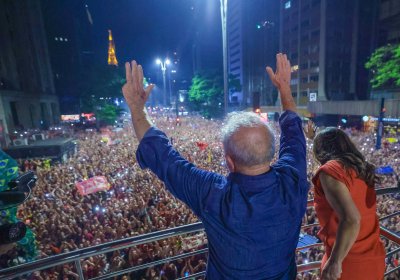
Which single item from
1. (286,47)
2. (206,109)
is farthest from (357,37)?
(206,109)

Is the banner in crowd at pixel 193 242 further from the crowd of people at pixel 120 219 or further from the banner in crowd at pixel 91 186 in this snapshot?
the banner in crowd at pixel 91 186

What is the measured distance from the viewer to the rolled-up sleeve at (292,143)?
5.15 feet

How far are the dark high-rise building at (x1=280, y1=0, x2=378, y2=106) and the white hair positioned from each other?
1865 inches

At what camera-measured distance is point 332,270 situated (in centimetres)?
175

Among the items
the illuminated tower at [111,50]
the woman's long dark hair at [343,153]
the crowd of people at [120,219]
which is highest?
the illuminated tower at [111,50]

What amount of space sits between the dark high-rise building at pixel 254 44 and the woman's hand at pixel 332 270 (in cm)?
6211

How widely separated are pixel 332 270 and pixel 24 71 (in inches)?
1537

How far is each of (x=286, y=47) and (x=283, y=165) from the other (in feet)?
196

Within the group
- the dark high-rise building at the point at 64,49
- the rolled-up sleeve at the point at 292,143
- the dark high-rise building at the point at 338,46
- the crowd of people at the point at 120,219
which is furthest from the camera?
the dark high-rise building at the point at 64,49

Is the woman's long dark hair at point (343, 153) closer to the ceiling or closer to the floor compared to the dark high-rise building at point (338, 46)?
closer to the floor

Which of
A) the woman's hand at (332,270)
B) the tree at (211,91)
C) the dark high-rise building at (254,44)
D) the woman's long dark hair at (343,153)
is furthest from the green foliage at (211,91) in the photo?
the woman's hand at (332,270)

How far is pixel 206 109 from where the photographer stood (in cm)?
4512

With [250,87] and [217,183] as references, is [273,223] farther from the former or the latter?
[250,87]

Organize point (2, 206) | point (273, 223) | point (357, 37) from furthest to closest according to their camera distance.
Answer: point (357, 37) < point (2, 206) < point (273, 223)
